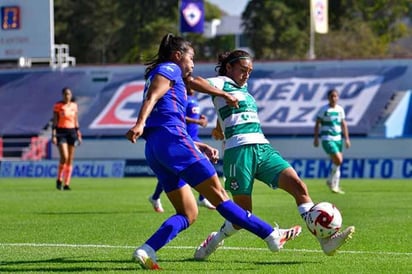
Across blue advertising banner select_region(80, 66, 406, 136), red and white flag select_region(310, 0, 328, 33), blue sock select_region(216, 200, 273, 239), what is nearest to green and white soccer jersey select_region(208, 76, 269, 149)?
blue sock select_region(216, 200, 273, 239)

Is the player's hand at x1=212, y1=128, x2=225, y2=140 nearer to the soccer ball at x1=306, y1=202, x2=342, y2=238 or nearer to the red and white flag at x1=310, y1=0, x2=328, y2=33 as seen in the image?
the soccer ball at x1=306, y1=202, x2=342, y2=238

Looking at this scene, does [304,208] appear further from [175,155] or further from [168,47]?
[168,47]

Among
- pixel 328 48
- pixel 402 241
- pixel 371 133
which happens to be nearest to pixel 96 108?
pixel 371 133

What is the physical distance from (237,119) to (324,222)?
53.6 inches

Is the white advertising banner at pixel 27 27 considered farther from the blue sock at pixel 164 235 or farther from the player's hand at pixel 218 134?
the blue sock at pixel 164 235

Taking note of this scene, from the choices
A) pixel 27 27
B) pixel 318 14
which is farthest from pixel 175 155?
pixel 27 27

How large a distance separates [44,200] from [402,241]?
10736 mm

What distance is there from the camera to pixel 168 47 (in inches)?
404

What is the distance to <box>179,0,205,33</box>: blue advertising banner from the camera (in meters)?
48.6

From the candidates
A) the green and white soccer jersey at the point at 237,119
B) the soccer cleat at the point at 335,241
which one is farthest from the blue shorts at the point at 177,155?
the soccer cleat at the point at 335,241

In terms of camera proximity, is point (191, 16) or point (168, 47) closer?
point (168, 47)

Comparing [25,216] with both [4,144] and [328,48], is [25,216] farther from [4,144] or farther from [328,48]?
[328,48]

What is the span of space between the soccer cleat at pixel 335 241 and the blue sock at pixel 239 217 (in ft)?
2.27

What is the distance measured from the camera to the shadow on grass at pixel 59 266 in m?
10.0
